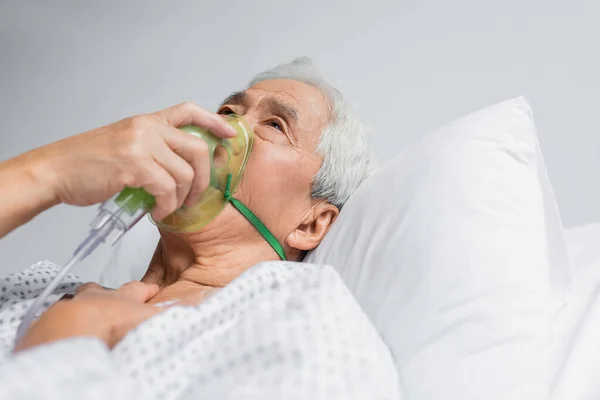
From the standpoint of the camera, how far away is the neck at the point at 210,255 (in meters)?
1.36

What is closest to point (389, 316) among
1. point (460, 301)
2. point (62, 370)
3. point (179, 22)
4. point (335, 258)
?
point (460, 301)

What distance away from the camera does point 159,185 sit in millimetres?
976

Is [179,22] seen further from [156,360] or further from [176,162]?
[156,360]

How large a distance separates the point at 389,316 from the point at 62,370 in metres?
0.55

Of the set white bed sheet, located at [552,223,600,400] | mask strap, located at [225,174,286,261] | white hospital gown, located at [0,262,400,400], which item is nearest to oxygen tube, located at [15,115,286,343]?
mask strap, located at [225,174,286,261]

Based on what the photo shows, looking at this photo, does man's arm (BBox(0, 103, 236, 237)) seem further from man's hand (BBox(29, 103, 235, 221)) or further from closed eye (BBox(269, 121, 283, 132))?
closed eye (BBox(269, 121, 283, 132))

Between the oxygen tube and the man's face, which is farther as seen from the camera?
the man's face

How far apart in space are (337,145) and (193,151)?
20.6 inches

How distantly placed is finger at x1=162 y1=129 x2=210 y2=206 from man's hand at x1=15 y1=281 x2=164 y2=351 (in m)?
0.21

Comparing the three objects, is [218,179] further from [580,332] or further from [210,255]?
[580,332]

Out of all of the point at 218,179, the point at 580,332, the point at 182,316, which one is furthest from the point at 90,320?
the point at 580,332

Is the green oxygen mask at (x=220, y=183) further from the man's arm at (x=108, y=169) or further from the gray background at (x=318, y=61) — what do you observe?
the gray background at (x=318, y=61)

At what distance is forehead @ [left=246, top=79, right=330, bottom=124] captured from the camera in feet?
4.80

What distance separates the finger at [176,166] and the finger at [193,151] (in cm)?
1
